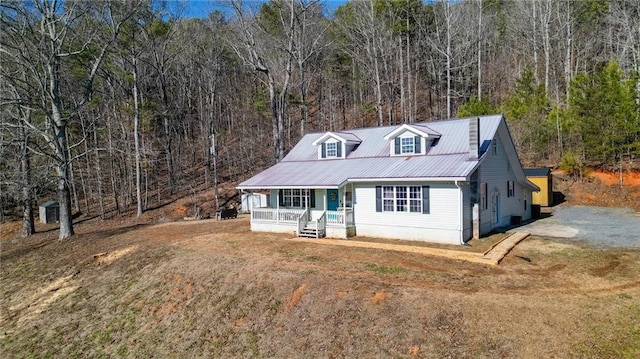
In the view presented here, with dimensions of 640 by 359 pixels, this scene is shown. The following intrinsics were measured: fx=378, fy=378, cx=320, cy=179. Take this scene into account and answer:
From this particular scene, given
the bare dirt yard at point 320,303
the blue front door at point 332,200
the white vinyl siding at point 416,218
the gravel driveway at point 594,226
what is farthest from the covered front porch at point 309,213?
the gravel driveway at point 594,226

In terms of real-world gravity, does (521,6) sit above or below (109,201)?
above

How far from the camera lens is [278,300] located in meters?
11.6

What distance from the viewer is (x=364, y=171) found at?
62.6 ft

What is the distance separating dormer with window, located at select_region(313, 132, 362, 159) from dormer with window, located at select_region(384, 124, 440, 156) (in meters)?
2.86

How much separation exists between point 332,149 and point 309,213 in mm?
4618

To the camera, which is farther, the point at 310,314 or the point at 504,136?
the point at 504,136

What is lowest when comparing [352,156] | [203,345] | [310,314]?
[203,345]

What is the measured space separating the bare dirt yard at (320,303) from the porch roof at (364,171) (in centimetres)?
367

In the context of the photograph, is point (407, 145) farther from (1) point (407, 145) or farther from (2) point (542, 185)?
(2) point (542, 185)

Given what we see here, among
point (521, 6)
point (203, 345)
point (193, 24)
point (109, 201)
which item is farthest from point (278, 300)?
point (521, 6)

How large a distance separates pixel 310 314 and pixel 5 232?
29097mm

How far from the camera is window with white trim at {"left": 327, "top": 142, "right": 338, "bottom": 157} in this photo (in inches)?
901

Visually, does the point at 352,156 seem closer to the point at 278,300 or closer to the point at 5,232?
the point at 278,300

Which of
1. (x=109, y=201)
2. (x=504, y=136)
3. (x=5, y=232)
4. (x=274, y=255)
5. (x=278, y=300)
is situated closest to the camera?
(x=278, y=300)
